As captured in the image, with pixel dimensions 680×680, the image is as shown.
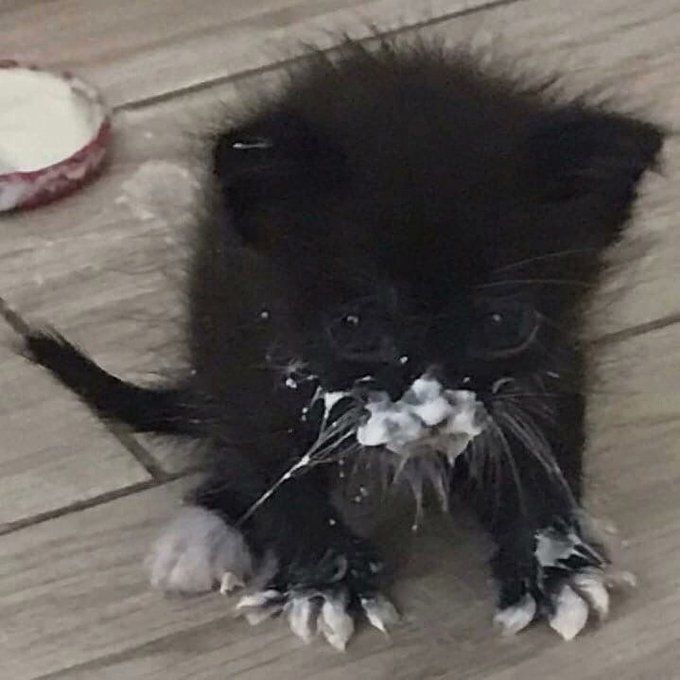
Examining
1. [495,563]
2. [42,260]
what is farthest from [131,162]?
[495,563]

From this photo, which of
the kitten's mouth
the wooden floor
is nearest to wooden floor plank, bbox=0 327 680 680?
the wooden floor

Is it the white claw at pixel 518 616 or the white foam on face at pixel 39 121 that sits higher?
the white foam on face at pixel 39 121

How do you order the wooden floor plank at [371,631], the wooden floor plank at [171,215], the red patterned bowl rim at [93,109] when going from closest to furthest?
the wooden floor plank at [371,631] → the wooden floor plank at [171,215] → the red patterned bowl rim at [93,109]

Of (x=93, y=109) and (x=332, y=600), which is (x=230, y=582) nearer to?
(x=332, y=600)

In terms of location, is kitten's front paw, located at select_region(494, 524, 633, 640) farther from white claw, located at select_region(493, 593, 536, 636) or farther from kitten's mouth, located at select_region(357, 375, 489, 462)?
kitten's mouth, located at select_region(357, 375, 489, 462)

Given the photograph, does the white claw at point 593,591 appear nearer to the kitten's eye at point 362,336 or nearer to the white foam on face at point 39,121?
the kitten's eye at point 362,336

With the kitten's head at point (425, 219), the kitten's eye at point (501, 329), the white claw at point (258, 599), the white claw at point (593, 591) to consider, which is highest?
the kitten's head at point (425, 219)

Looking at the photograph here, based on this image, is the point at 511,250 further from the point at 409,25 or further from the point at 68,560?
the point at 409,25

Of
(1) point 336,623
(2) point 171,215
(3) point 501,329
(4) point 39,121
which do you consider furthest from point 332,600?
(4) point 39,121

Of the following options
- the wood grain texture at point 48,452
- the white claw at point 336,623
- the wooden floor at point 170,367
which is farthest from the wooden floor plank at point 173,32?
the white claw at point 336,623
